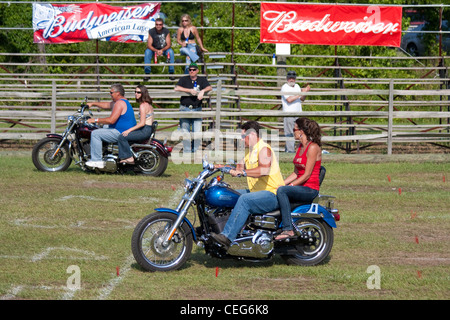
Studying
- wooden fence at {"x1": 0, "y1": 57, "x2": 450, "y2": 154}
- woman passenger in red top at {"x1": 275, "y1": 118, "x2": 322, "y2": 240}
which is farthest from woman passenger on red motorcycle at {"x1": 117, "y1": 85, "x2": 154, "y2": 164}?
woman passenger in red top at {"x1": 275, "y1": 118, "x2": 322, "y2": 240}

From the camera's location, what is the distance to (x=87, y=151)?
551 inches

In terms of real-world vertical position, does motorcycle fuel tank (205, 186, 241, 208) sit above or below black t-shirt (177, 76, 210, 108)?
below

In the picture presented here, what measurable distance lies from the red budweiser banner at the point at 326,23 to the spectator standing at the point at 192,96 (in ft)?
16.0

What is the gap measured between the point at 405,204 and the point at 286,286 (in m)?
5.05

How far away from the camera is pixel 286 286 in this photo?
24.2 feet

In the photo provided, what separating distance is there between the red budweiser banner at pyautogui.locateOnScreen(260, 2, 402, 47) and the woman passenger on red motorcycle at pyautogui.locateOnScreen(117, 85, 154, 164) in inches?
310

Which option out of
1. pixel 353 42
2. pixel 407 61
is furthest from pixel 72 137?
pixel 407 61

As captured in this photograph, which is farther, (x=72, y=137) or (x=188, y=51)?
(x=188, y=51)

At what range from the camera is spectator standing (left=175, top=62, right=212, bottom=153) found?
16609mm

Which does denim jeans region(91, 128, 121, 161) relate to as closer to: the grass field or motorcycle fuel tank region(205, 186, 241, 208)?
the grass field

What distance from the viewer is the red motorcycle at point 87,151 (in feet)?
45.6

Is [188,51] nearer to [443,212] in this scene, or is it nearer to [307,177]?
[443,212]

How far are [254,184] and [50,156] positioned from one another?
7166 mm

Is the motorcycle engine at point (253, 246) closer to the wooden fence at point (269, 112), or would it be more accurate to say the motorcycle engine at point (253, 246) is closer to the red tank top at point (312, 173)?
the red tank top at point (312, 173)
